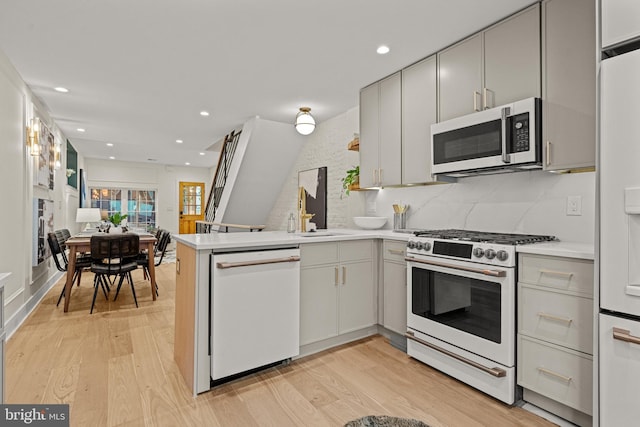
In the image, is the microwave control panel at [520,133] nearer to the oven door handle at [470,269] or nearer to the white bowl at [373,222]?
the oven door handle at [470,269]

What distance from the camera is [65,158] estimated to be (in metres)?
6.05

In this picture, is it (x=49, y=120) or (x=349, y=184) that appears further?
(x=49, y=120)

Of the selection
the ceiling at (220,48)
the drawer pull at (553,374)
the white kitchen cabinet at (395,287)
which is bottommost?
the drawer pull at (553,374)

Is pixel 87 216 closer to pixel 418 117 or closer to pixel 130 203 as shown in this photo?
pixel 130 203

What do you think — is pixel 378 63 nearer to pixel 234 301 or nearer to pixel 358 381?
pixel 234 301

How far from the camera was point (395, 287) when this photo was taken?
111 inches

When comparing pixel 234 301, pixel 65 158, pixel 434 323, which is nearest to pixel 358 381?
pixel 434 323

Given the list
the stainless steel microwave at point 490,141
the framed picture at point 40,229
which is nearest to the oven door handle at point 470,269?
the stainless steel microwave at point 490,141

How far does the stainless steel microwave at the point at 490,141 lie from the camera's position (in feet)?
6.97

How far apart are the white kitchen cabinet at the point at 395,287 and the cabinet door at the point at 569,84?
48.6 inches

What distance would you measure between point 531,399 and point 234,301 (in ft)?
6.13

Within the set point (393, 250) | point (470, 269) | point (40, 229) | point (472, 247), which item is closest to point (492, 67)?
point (472, 247)

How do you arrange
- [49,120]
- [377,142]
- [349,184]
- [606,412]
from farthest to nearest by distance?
[49,120] < [349,184] < [377,142] < [606,412]

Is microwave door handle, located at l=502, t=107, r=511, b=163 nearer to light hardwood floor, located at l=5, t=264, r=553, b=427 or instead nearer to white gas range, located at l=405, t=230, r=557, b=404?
white gas range, located at l=405, t=230, r=557, b=404
